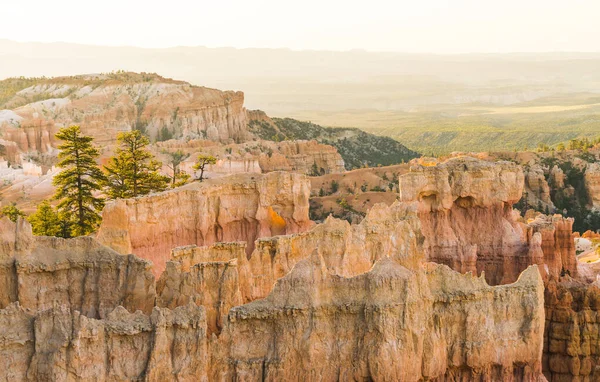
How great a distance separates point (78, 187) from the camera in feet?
125

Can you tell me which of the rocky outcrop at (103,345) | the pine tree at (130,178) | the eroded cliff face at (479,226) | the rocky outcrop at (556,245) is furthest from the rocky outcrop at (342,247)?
the pine tree at (130,178)

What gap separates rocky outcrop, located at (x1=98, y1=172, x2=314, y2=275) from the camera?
30.2 meters

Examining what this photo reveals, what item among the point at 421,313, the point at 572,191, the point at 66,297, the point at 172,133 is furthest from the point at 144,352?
the point at 172,133

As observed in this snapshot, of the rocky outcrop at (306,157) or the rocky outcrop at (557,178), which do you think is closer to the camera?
the rocky outcrop at (557,178)

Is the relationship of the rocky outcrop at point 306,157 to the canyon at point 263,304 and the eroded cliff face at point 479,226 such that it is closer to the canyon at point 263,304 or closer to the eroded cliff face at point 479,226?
the eroded cliff face at point 479,226

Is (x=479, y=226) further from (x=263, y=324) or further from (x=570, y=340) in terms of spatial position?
(x=263, y=324)

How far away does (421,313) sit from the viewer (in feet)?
73.8

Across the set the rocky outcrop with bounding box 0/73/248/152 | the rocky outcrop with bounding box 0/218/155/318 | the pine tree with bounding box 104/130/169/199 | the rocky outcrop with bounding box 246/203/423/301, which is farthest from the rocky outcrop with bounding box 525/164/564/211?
the rocky outcrop with bounding box 0/218/155/318

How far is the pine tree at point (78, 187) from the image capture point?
123 ft

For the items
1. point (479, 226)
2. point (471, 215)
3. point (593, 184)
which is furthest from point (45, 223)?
point (593, 184)

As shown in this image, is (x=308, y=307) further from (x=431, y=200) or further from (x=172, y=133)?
(x=172, y=133)

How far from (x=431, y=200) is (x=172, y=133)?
70.7m

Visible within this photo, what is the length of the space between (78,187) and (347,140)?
98.4m

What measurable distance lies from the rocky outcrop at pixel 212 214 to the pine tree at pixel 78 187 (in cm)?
625
